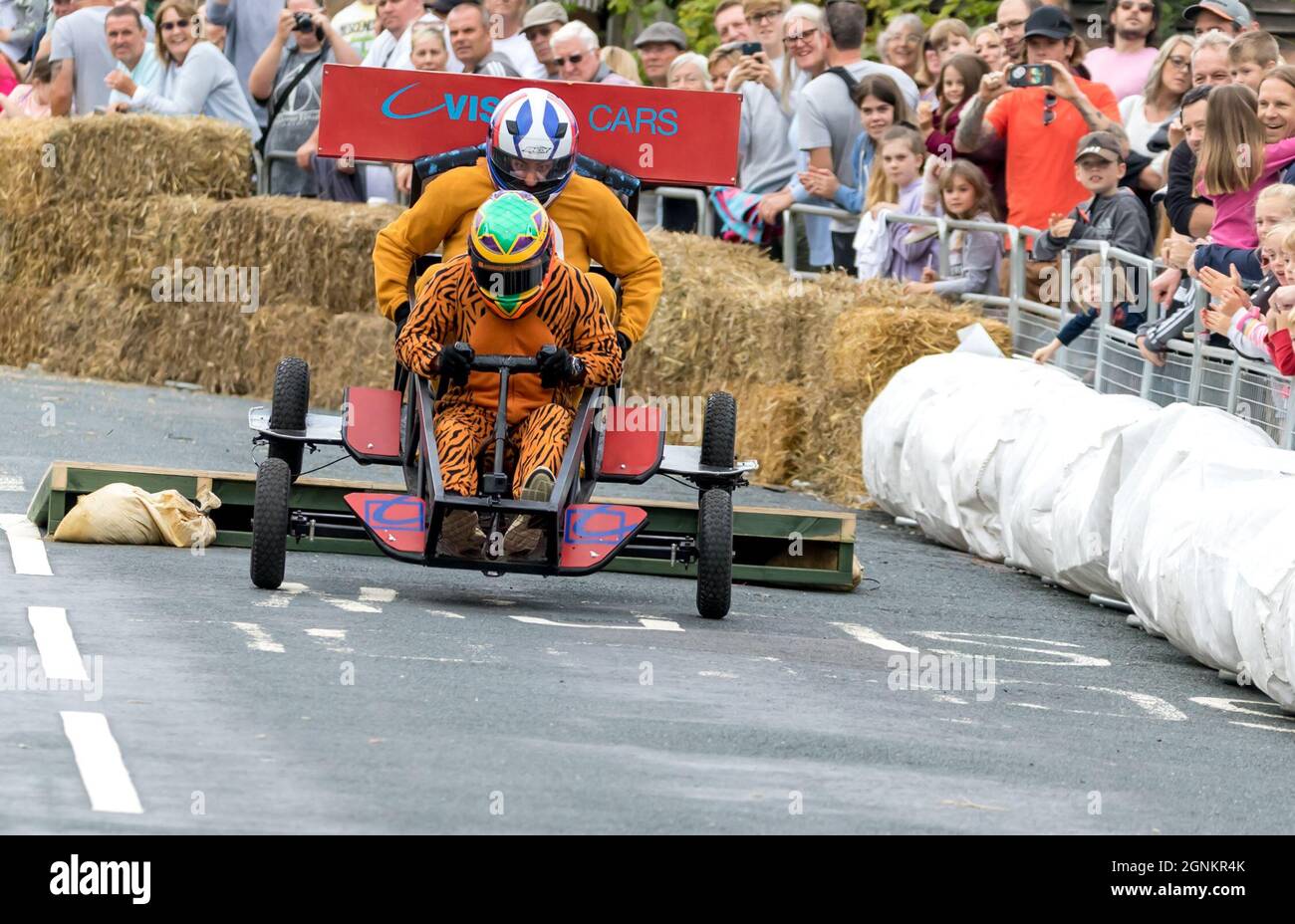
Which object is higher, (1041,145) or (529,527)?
(1041,145)

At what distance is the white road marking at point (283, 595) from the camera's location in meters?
10.0

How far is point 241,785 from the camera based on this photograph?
6.56 meters

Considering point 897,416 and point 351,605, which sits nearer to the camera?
point 351,605

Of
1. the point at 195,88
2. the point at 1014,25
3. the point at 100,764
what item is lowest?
the point at 100,764

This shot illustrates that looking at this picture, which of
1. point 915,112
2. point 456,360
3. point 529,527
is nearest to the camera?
point 456,360

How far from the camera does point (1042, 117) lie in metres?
15.2

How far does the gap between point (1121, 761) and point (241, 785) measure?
9.23ft

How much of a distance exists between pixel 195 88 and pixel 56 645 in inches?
523

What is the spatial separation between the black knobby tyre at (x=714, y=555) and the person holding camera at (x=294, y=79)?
32.0ft

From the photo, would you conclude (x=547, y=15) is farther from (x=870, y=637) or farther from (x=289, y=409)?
(x=870, y=637)

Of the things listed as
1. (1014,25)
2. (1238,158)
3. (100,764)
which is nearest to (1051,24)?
Answer: (1014,25)

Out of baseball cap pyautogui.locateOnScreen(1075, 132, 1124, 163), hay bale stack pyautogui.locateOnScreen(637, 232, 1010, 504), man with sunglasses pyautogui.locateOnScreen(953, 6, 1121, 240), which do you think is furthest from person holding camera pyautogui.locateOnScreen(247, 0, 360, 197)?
baseball cap pyautogui.locateOnScreen(1075, 132, 1124, 163)

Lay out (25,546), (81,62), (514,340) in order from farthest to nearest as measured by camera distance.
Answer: (81,62)
(25,546)
(514,340)
